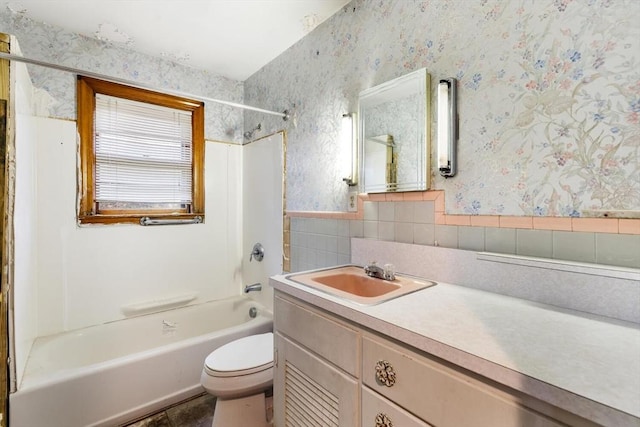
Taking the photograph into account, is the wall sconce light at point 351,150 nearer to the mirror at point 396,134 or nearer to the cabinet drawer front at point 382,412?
the mirror at point 396,134

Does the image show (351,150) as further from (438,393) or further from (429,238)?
(438,393)

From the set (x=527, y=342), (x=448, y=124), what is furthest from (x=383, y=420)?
(x=448, y=124)

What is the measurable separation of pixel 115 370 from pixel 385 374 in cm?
160

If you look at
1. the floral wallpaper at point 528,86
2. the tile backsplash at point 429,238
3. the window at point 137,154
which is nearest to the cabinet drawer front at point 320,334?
the tile backsplash at point 429,238

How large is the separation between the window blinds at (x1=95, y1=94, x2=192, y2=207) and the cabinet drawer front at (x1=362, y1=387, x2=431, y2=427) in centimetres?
224

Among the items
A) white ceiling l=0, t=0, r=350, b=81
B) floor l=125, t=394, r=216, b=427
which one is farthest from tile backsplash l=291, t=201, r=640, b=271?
white ceiling l=0, t=0, r=350, b=81

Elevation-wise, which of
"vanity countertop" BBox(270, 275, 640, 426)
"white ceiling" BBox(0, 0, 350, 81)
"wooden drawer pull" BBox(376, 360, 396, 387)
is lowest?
"wooden drawer pull" BBox(376, 360, 396, 387)

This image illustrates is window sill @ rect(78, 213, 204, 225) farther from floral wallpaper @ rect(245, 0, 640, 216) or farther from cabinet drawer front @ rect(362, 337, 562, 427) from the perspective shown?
cabinet drawer front @ rect(362, 337, 562, 427)

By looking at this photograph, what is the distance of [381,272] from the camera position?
4.37ft

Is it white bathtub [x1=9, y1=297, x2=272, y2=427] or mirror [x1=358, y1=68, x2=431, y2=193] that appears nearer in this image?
mirror [x1=358, y1=68, x2=431, y2=193]

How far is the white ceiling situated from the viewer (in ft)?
5.67

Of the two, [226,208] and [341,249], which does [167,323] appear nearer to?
[226,208]

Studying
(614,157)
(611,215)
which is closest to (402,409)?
(611,215)

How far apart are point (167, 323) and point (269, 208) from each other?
1.23 metres
